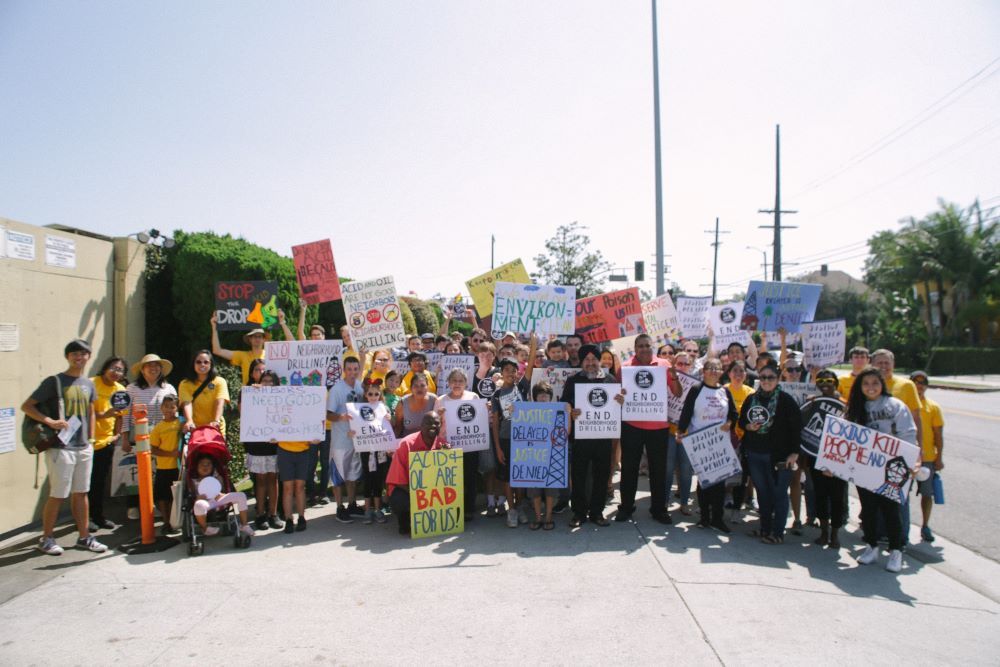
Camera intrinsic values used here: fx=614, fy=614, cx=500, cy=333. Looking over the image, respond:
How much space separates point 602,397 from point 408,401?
2.36m

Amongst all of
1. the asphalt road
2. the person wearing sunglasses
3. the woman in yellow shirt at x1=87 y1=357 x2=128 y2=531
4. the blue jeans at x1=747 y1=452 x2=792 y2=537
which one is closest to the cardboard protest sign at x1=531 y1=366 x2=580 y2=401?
the person wearing sunglasses

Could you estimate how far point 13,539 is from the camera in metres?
6.91

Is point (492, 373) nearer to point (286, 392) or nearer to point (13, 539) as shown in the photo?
point (286, 392)

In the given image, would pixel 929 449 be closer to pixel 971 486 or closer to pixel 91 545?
pixel 971 486

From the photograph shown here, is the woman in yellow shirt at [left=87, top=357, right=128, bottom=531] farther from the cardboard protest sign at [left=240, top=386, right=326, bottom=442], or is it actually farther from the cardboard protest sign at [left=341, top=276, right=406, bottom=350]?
the cardboard protest sign at [left=341, top=276, right=406, bottom=350]

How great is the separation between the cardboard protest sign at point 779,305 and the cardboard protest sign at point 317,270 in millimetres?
6901

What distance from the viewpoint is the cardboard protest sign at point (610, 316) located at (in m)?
10.4

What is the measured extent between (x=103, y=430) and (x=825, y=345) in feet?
32.1

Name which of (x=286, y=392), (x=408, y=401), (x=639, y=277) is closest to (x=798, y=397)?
(x=408, y=401)

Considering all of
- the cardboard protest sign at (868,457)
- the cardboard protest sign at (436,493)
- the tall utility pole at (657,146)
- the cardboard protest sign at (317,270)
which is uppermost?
the tall utility pole at (657,146)

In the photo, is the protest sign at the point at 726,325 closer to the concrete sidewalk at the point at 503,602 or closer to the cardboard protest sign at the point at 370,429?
the concrete sidewalk at the point at 503,602

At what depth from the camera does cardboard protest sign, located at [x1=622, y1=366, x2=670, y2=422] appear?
7320 mm

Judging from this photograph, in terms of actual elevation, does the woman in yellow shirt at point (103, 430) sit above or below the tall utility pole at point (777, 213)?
below

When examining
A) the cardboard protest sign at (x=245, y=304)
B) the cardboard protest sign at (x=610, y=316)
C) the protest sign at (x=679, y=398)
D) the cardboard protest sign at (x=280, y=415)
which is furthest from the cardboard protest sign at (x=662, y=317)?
the cardboard protest sign at (x=280, y=415)
